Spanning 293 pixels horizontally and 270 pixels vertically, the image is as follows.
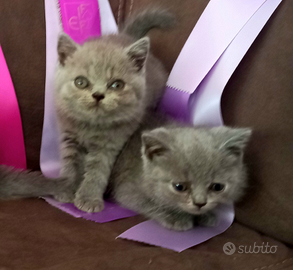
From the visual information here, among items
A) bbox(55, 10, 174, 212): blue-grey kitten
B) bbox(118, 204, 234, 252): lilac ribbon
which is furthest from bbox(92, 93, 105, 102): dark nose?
bbox(118, 204, 234, 252): lilac ribbon

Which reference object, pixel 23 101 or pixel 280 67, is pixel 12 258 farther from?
pixel 280 67

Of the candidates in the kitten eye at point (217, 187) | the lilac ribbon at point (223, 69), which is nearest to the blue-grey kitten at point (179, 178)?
the kitten eye at point (217, 187)

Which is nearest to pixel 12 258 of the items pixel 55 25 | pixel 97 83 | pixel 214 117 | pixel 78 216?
pixel 78 216

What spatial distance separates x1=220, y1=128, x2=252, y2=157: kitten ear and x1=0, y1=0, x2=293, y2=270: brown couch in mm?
90

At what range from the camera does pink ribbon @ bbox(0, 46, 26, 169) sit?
113cm

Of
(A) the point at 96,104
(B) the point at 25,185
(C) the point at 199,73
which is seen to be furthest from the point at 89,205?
(C) the point at 199,73

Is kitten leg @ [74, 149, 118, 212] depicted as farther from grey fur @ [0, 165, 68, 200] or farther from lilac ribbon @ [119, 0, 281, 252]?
lilac ribbon @ [119, 0, 281, 252]

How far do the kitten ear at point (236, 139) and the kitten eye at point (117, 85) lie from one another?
0.37m

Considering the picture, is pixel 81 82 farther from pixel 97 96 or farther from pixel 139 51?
pixel 139 51

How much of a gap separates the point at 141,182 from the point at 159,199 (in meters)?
0.09

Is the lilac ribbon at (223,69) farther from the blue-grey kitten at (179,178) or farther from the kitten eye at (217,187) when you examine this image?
the kitten eye at (217,187)

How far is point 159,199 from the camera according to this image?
93 centimetres

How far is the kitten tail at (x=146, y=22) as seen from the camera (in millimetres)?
1159

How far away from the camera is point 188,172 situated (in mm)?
853
